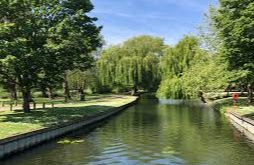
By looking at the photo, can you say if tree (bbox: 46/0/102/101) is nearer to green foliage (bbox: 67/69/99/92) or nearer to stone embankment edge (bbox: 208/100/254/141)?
stone embankment edge (bbox: 208/100/254/141)

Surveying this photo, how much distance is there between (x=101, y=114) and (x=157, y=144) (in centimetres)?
1943

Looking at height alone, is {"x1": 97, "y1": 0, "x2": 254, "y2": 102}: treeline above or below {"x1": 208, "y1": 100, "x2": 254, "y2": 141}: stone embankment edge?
above

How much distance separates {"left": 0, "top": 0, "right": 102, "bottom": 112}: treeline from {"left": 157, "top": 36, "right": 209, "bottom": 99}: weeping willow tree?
45881mm

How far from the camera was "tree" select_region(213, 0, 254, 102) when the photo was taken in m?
31.5

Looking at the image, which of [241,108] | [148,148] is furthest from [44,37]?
[241,108]

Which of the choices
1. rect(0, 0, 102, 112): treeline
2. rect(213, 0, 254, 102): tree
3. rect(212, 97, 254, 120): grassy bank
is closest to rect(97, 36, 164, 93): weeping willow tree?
rect(212, 97, 254, 120): grassy bank

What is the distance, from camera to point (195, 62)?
256 ft

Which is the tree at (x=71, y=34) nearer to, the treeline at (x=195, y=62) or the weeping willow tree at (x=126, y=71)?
the treeline at (x=195, y=62)

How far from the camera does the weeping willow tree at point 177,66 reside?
280ft

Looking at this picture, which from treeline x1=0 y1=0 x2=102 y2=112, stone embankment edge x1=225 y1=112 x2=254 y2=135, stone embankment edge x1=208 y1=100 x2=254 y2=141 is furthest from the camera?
treeline x1=0 y1=0 x2=102 y2=112

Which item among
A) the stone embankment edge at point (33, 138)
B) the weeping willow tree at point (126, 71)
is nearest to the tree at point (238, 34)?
the stone embankment edge at point (33, 138)

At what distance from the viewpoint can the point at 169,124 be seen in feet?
132

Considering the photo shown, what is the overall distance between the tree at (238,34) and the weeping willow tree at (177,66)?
48857mm

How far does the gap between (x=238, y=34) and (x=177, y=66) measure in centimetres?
5817
